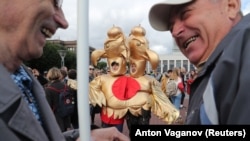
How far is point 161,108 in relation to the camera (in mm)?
5664

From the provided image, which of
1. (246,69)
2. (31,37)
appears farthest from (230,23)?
(31,37)

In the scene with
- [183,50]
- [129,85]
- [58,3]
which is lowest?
[129,85]

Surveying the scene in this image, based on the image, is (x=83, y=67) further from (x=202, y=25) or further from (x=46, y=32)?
(x=202, y=25)

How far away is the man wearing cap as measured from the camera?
3.09ft

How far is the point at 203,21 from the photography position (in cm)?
171

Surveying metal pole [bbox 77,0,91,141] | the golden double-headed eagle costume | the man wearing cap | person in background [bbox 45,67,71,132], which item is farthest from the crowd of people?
person in background [bbox 45,67,71,132]

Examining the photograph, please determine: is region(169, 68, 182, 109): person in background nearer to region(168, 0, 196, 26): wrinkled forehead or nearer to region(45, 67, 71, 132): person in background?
region(45, 67, 71, 132): person in background

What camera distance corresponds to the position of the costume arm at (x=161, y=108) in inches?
222

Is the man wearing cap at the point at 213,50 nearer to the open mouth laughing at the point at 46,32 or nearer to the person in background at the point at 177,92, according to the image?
the open mouth laughing at the point at 46,32

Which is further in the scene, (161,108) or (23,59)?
(161,108)

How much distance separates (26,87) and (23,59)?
0.78ft

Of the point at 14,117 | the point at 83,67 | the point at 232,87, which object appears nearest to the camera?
the point at 232,87

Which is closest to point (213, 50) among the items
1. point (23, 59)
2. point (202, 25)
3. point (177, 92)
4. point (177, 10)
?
point (202, 25)

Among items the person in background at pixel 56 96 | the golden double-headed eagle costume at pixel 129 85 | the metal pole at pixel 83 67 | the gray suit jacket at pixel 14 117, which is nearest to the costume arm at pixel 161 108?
the golden double-headed eagle costume at pixel 129 85
